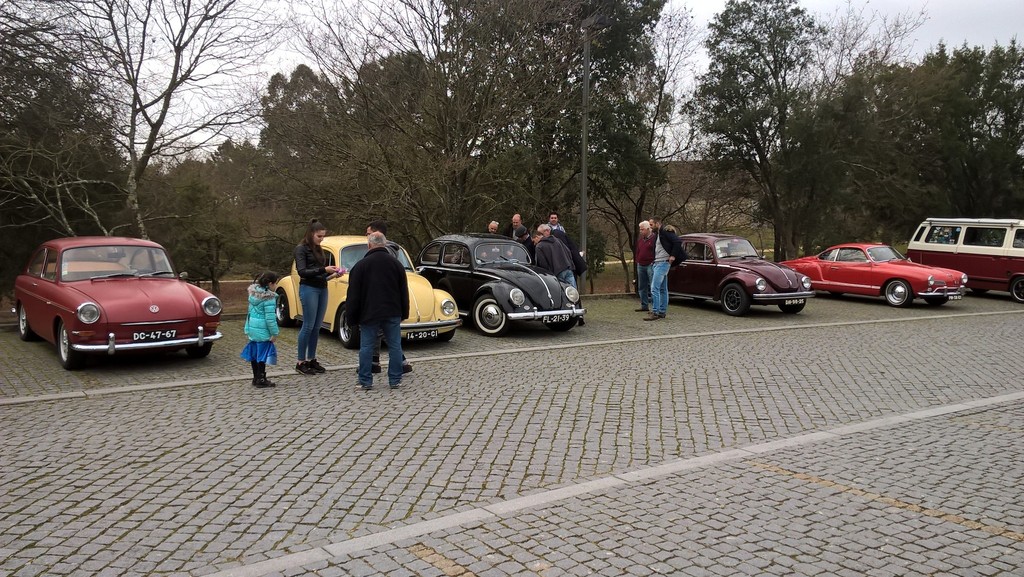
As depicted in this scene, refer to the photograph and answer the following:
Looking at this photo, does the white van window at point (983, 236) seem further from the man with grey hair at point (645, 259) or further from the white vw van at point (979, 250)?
the man with grey hair at point (645, 259)

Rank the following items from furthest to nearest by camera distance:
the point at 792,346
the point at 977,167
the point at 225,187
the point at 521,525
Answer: the point at 977,167
the point at 225,187
the point at 792,346
the point at 521,525

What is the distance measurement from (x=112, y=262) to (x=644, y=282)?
10112mm

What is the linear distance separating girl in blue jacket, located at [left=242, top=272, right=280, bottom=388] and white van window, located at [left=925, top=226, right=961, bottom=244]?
18.7 metres

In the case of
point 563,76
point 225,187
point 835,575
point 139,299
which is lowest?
point 835,575

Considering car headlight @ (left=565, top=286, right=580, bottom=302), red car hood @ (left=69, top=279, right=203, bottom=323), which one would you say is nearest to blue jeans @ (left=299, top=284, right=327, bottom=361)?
red car hood @ (left=69, top=279, right=203, bottom=323)

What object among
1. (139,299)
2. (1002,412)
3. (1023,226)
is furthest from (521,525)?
(1023,226)

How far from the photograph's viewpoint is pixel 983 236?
1931 centimetres

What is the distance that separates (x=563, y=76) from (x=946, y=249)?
1132cm

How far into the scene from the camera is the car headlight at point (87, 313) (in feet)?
28.0

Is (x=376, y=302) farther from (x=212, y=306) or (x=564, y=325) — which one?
(x=564, y=325)

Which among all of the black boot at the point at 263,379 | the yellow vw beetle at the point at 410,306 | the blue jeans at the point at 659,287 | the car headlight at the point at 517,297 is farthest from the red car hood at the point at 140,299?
the blue jeans at the point at 659,287

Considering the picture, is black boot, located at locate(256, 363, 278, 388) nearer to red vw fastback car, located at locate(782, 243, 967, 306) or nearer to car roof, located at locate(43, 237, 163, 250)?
car roof, located at locate(43, 237, 163, 250)

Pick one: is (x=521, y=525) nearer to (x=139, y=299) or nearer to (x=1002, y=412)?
(x=1002, y=412)

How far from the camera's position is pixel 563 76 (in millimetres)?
19672
